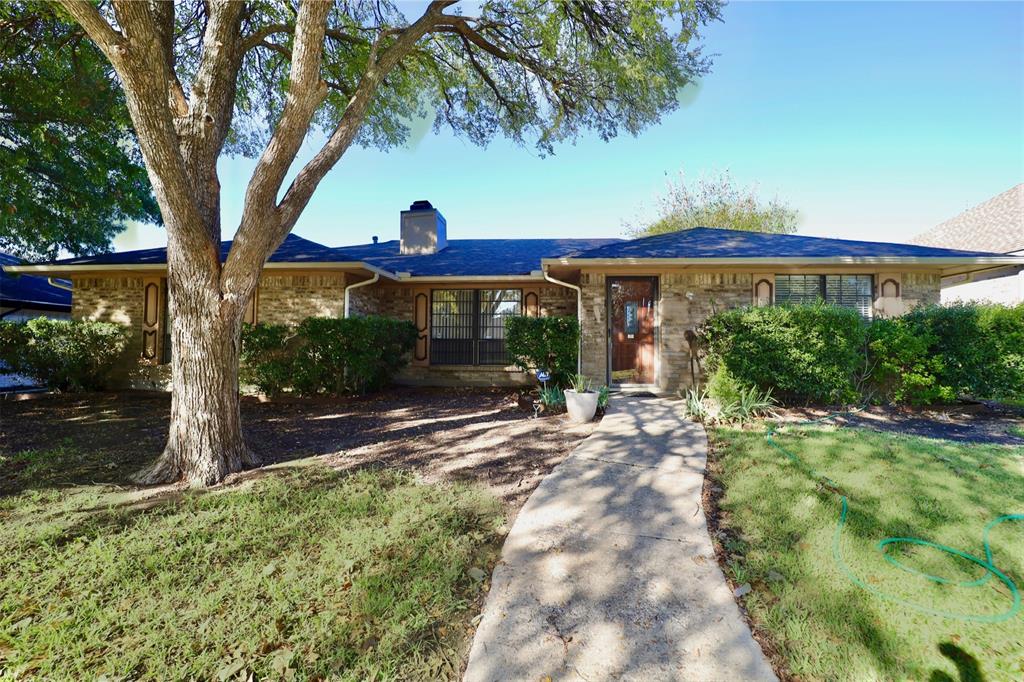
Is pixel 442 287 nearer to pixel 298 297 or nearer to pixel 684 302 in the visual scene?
pixel 298 297

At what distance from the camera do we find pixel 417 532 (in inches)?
111

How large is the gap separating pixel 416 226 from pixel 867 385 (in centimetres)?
1102

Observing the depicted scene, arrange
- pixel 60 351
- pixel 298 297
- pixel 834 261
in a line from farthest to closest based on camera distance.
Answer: pixel 298 297 → pixel 60 351 → pixel 834 261

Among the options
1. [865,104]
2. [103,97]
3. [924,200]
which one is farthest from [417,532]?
[924,200]

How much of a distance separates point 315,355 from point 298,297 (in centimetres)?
166

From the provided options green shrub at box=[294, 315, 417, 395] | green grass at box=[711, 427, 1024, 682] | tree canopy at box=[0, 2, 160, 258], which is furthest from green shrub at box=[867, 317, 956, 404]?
tree canopy at box=[0, 2, 160, 258]

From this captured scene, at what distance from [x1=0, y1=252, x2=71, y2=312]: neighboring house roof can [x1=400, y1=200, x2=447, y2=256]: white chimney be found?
9.63 m

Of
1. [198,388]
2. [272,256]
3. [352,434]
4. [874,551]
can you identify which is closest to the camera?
[874,551]

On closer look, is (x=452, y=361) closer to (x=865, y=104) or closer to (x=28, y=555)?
(x=28, y=555)

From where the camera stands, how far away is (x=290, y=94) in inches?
151

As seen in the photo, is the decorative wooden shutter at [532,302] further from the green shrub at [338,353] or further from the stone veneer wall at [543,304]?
the green shrub at [338,353]

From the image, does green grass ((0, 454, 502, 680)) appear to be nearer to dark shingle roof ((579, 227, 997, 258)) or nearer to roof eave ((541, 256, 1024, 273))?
roof eave ((541, 256, 1024, 273))

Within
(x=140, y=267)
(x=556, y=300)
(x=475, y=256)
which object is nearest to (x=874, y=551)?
(x=556, y=300)

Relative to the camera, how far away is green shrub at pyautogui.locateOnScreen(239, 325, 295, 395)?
7905mm
